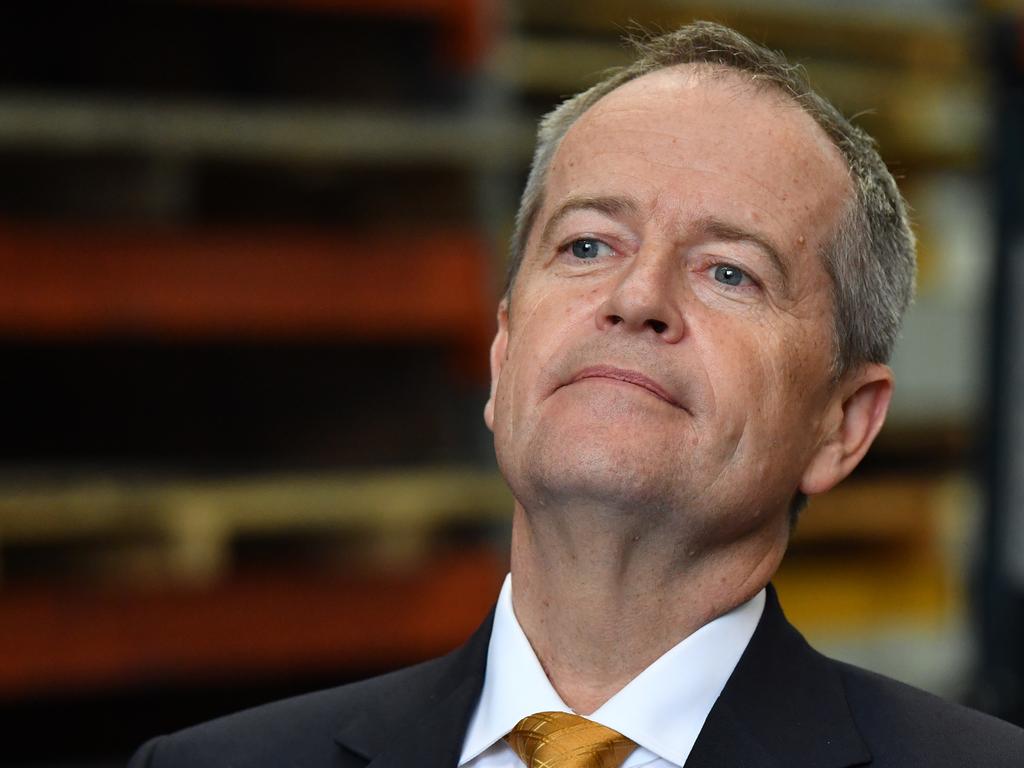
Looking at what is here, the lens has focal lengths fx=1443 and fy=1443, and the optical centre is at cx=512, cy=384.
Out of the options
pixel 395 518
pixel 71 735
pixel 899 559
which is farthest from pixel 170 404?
pixel 899 559

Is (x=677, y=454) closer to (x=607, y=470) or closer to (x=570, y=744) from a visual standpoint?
(x=607, y=470)

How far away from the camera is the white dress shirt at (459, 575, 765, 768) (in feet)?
6.55

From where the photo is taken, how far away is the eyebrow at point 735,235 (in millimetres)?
2121

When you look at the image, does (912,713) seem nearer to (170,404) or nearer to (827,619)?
(170,404)

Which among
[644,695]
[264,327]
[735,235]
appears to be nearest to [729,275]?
[735,235]

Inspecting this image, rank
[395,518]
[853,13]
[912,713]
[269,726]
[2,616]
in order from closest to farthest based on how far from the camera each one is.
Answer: [912,713], [269,726], [2,616], [395,518], [853,13]

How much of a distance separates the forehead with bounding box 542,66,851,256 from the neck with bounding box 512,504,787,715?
478 mm

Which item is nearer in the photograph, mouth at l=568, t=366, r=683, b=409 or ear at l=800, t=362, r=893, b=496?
mouth at l=568, t=366, r=683, b=409

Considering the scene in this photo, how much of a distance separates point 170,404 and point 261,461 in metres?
0.47

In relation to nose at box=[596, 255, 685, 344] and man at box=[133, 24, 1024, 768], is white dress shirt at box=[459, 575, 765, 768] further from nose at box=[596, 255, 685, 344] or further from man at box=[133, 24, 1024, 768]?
nose at box=[596, 255, 685, 344]

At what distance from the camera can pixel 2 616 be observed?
5.25 m

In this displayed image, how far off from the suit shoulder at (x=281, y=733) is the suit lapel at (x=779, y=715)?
495 millimetres

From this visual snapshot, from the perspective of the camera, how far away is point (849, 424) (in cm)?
230

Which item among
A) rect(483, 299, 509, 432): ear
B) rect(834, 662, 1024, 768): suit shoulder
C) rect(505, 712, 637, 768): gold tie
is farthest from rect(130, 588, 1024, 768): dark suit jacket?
rect(483, 299, 509, 432): ear
